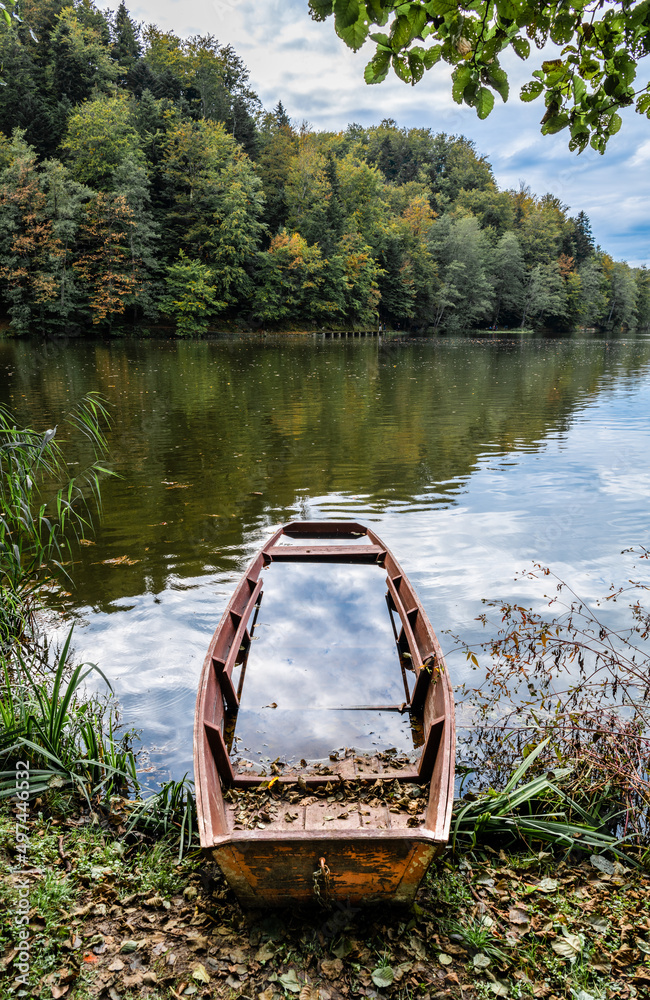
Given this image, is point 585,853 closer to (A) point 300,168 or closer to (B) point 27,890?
(B) point 27,890

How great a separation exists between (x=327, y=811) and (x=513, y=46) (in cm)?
405

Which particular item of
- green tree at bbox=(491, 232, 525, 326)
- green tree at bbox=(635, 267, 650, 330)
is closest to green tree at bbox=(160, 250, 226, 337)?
green tree at bbox=(491, 232, 525, 326)

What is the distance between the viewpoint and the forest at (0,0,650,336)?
33156 mm

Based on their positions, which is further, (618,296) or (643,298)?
(643,298)

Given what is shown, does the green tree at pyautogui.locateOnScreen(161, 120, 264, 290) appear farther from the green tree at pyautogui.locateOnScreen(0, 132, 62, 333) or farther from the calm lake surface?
the calm lake surface

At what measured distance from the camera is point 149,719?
425cm

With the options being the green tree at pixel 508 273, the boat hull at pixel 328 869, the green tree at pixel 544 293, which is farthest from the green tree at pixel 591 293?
the boat hull at pixel 328 869

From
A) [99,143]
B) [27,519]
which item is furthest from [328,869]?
[99,143]

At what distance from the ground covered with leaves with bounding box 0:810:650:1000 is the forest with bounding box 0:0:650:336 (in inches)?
1367

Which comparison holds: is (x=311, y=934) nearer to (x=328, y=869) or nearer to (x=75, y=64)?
(x=328, y=869)

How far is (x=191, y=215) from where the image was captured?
129 ft

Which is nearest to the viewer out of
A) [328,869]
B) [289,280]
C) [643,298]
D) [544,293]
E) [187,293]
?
[328,869]

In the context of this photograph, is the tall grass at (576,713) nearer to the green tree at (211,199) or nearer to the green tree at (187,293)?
the green tree at (187,293)

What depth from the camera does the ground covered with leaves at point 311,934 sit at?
7.96 ft
